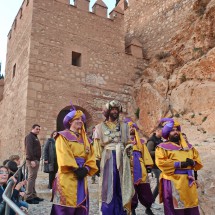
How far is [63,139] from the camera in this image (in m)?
3.41

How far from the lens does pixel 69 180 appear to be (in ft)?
10.7

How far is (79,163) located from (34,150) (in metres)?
2.48

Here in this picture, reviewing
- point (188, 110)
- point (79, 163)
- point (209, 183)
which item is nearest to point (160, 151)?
point (79, 163)

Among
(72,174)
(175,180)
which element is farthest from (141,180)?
(72,174)

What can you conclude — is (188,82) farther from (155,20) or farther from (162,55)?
(155,20)

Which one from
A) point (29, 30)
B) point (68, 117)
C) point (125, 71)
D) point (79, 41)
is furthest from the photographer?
point (125, 71)

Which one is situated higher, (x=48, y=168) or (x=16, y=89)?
(x=16, y=89)

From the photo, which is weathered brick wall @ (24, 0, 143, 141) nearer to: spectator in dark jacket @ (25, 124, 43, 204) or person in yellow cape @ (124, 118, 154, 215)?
spectator in dark jacket @ (25, 124, 43, 204)

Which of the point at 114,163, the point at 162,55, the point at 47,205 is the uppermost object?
the point at 162,55

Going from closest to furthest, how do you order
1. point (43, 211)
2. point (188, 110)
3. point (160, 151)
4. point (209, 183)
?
point (160, 151) → point (43, 211) → point (209, 183) → point (188, 110)

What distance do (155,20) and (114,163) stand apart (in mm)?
11694

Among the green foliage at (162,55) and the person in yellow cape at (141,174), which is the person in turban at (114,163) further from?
the green foliage at (162,55)

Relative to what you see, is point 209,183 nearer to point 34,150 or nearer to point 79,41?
point 34,150

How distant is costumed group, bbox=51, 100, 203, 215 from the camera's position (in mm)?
3264
